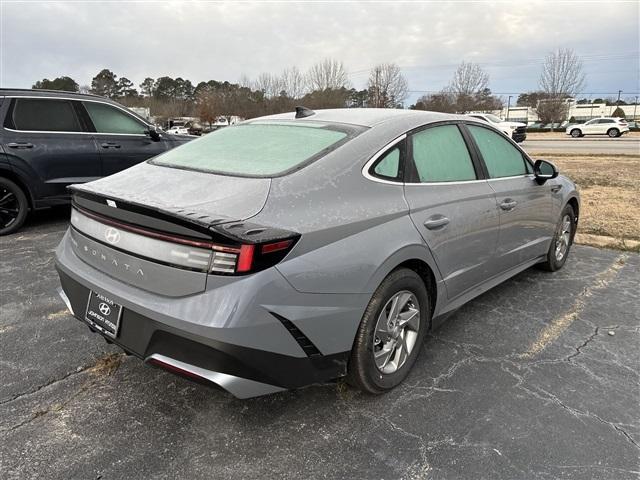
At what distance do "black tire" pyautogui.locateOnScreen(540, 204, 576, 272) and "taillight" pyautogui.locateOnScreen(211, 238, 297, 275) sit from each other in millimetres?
3493

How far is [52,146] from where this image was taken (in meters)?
6.11

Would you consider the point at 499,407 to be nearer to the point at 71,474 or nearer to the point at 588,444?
the point at 588,444

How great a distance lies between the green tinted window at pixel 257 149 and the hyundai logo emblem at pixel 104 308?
88cm

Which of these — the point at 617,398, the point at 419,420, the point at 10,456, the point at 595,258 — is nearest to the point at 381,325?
the point at 419,420

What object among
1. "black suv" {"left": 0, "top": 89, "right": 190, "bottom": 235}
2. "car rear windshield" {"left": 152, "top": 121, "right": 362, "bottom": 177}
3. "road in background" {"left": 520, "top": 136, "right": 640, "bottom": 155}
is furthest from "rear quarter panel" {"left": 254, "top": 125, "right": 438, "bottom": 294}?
→ "road in background" {"left": 520, "top": 136, "right": 640, "bottom": 155}

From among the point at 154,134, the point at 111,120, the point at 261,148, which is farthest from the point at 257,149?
the point at 111,120

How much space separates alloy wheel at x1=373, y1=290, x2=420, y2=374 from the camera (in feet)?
8.57

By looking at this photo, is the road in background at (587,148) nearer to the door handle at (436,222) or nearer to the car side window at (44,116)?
the car side window at (44,116)

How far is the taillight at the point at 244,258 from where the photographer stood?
198 cm

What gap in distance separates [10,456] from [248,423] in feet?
3.56

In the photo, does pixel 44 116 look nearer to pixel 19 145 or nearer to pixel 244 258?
pixel 19 145

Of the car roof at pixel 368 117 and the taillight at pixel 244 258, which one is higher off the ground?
the car roof at pixel 368 117

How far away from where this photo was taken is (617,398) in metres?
2.77

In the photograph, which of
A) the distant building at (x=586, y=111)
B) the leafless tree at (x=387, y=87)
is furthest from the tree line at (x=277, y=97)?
the distant building at (x=586, y=111)
